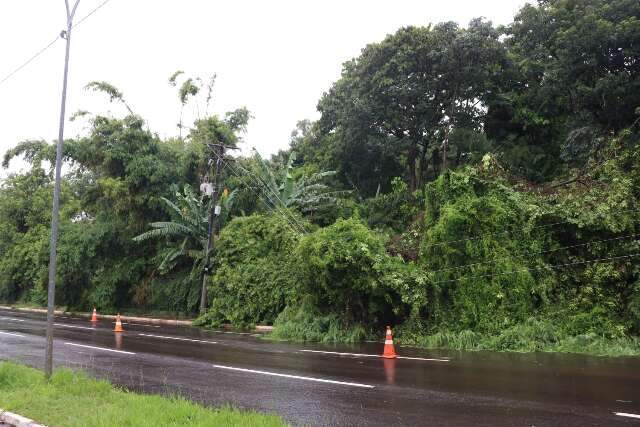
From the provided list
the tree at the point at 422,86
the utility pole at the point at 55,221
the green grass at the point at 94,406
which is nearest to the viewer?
the green grass at the point at 94,406

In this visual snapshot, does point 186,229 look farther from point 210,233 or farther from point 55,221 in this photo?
point 55,221

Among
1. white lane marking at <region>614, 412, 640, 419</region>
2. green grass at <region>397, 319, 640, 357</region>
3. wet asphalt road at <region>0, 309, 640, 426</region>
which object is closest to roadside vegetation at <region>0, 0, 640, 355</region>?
green grass at <region>397, 319, 640, 357</region>

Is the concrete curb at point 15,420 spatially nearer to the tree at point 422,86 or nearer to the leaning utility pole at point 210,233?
the leaning utility pole at point 210,233

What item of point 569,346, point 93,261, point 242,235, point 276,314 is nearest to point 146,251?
point 93,261

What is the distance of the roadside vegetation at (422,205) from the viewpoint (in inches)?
599

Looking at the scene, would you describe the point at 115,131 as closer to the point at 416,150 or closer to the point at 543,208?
the point at 416,150

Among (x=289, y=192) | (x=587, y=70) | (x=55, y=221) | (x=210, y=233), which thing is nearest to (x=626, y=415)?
(x=55, y=221)

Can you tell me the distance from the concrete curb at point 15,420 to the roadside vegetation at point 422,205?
33.1 ft

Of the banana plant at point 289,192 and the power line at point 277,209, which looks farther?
the banana plant at point 289,192

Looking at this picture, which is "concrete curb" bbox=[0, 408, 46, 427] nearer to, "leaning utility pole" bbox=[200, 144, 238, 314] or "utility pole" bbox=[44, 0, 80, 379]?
"utility pole" bbox=[44, 0, 80, 379]

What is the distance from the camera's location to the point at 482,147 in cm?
2717

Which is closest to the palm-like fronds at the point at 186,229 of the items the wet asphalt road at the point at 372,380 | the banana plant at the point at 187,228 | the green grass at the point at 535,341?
the banana plant at the point at 187,228

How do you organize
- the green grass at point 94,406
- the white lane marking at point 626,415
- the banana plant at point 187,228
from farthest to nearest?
the banana plant at point 187,228 < the white lane marking at point 626,415 < the green grass at point 94,406

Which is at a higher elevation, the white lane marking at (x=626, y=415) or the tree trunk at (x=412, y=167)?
the tree trunk at (x=412, y=167)
